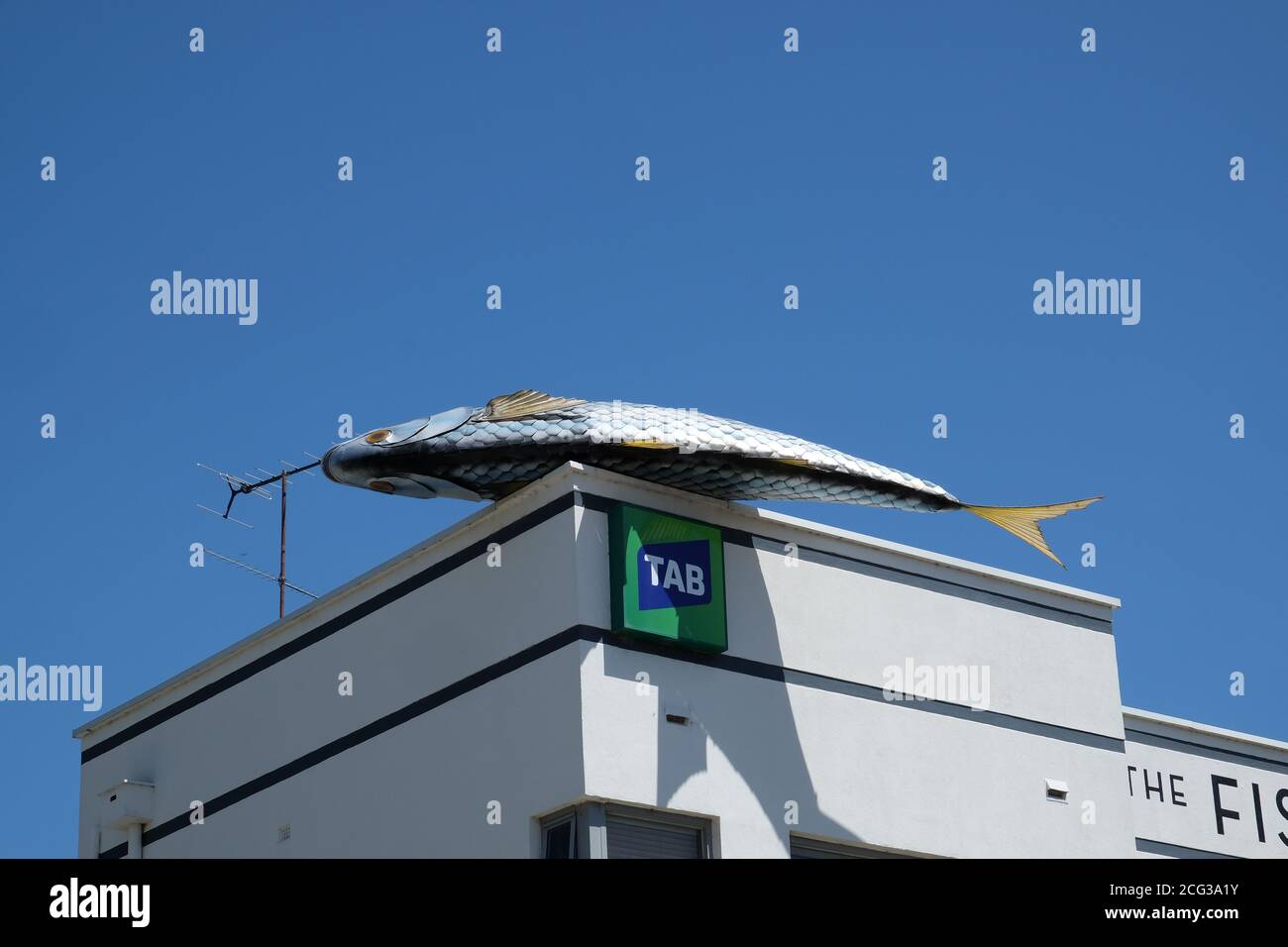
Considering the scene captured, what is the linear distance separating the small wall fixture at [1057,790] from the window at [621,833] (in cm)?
464

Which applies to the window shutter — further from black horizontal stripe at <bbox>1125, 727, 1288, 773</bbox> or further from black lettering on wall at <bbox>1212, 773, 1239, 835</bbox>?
black lettering on wall at <bbox>1212, 773, 1239, 835</bbox>

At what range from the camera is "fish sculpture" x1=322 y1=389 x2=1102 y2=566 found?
18531 millimetres

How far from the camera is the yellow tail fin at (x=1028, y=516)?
66.5ft

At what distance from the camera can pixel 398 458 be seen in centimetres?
1916

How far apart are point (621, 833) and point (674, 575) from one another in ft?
8.11

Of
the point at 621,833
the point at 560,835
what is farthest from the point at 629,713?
the point at 560,835

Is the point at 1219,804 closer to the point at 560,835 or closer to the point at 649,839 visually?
the point at 649,839

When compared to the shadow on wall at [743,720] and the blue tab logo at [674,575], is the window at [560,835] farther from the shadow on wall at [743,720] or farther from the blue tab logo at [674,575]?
the blue tab logo at [674,575]

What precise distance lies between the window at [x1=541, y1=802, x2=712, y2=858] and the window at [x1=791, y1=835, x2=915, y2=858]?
3.96 ft

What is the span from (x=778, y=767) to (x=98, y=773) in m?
8.62

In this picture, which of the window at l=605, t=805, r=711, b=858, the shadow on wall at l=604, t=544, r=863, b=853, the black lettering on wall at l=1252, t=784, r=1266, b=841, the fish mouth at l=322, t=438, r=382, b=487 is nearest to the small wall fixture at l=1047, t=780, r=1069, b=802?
the shadow on wall at l=604, t=544, r=863, b=853

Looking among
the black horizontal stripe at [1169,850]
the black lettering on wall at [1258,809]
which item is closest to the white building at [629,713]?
the black horizontal stripe at [1169,850]
